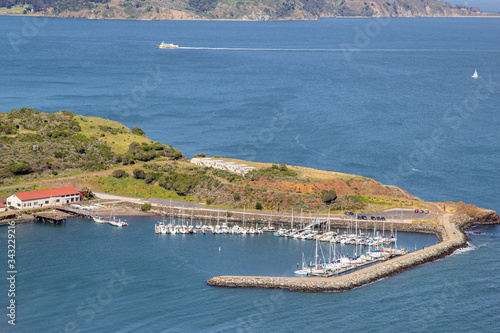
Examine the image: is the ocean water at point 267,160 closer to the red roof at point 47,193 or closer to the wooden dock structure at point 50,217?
the wooden dock structure at point 50,217

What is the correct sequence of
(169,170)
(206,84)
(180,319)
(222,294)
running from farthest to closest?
(206,84) → (169,170) → (222,294) → (180,319)

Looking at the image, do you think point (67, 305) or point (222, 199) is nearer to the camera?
point (67, 305)

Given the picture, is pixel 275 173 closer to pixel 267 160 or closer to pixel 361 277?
pixel 267 160

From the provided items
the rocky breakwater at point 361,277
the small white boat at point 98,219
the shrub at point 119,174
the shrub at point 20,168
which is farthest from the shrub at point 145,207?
the rocky breakwater at point 361,277

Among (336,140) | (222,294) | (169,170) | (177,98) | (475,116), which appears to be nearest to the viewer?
(222,294)

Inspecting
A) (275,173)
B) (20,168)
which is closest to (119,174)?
(20,168)

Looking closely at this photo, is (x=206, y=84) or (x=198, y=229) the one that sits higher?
(x=206, y=84)

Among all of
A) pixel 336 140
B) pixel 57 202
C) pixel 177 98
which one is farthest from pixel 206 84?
pixel 57 202

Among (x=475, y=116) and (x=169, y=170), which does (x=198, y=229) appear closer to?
(x=169, y=170)
